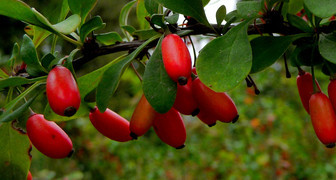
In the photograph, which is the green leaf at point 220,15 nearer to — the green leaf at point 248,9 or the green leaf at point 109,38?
the green leaf at point 248,9

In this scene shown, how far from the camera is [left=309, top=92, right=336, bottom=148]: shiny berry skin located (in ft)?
2.03

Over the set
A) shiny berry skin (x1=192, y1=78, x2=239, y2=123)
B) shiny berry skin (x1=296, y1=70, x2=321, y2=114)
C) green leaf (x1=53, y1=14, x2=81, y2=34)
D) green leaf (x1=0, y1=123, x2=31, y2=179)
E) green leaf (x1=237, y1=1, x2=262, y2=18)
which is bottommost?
green leaf (x1=0, y1=123, x2=31, y2=179)

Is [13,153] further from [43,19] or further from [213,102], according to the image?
[213,102]

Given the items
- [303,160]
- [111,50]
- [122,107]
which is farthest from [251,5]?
[122,107]

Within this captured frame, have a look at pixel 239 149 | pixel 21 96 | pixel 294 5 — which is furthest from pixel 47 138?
pixel 239 149

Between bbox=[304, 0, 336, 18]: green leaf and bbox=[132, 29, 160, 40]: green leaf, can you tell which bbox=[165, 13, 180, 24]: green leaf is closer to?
bbox=[132, 29, 160, 40]: green leaf

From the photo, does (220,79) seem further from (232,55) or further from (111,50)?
(111,50)

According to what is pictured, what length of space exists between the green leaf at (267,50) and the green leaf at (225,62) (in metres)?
0.06

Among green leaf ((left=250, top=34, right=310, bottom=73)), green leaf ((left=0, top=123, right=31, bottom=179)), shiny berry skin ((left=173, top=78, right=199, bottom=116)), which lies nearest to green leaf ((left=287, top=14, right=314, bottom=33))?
green leaf ((left=250, top=34, right=310, bottom=73))

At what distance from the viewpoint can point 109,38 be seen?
29.6 inches

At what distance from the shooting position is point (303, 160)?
13.7 ft

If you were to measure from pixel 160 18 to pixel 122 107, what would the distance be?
5033 mm

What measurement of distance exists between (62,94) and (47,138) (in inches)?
5.8

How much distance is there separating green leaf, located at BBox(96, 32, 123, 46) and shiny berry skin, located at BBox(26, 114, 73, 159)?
0.20 m
